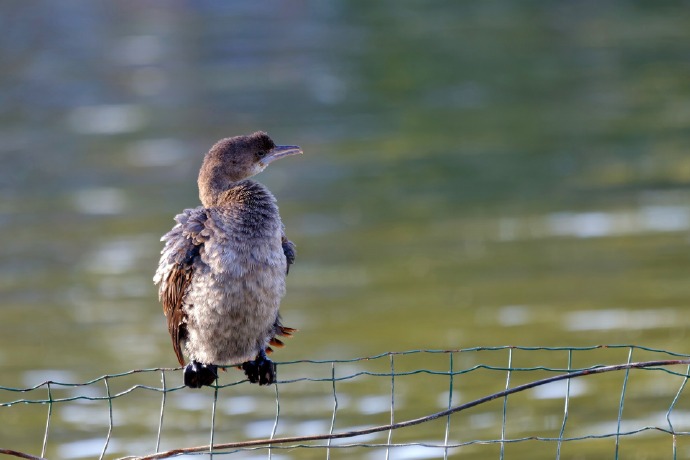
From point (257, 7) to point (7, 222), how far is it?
1457 cm

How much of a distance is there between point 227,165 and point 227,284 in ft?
2.98

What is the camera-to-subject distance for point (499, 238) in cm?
1428

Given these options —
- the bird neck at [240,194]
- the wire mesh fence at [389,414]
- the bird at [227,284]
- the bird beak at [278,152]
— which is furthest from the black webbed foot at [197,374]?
the wire mesh fence at [389,414]

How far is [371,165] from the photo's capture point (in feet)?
56.5

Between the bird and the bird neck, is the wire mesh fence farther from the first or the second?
the bird

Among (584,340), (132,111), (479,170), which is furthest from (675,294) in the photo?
(132,111)

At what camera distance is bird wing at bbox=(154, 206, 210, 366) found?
593 cm

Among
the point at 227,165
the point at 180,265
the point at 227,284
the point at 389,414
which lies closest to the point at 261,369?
the point at 227,284

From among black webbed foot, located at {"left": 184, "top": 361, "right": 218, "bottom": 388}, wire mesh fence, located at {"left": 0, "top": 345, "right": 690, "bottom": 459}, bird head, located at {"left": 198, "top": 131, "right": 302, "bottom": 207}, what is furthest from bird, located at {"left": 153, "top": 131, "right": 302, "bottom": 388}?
wire mesh fence, located at {"left": 0, "top": 345, "right": 690, "bottom": 459}

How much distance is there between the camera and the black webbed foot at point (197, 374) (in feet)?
19.5

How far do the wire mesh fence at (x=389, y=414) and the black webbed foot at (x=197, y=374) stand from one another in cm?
300

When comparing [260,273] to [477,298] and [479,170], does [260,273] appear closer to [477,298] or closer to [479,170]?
[477,298]

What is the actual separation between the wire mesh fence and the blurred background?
278mm

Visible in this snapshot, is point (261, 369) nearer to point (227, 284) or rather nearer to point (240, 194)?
point (227, 284)
